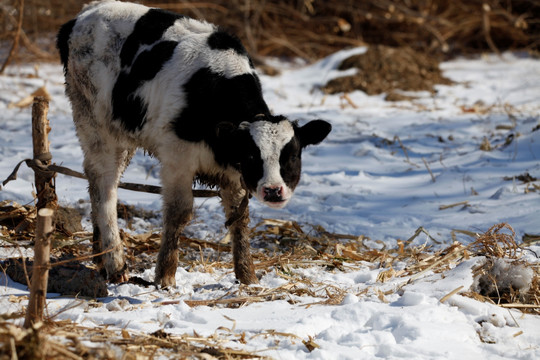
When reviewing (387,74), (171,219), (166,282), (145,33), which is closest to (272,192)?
(171,219)

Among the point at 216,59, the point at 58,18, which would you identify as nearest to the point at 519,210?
the point at 216,59

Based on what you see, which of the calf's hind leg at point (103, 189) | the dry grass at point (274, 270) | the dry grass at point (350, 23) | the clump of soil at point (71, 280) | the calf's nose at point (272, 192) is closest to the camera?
the dry grass at point (274, 270)

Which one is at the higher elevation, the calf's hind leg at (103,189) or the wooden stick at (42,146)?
the wooden stick at (42,146)

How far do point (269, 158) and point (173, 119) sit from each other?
2.43ft

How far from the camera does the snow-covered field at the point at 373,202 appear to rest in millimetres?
3355

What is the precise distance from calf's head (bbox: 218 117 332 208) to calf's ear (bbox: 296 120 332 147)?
0.12m

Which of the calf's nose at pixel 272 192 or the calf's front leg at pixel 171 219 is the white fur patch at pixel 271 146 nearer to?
the calf's nose at pixel 272 192

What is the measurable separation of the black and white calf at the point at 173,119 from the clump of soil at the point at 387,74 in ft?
21.2

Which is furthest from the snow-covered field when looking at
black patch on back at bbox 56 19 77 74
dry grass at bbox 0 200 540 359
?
black patch on back at bbox 56 19 77 74

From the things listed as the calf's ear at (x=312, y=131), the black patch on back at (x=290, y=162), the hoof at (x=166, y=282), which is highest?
the calf's ear at (x=312, y=131)

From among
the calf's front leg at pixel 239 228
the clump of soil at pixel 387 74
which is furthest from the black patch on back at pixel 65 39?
the clump of soil at pixel 387 74

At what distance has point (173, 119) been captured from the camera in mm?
4289

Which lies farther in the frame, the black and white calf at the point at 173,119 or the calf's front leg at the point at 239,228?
the calf's front leg at the point at 239,228

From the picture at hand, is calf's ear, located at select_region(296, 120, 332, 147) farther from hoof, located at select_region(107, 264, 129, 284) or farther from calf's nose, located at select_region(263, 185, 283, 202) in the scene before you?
hoof, located at select_region(107, 264, 129, 284)
